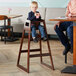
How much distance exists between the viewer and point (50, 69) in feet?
11.4

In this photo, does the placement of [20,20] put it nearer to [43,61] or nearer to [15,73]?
[43,61]

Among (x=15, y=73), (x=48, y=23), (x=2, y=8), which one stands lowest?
(x=15, y=73)

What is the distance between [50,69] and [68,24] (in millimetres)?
895

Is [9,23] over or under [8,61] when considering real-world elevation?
Result: over

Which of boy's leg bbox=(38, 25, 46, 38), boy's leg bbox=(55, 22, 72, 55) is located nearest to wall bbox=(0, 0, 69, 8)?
boy's leg bbox=(55, 22, 72, 55)

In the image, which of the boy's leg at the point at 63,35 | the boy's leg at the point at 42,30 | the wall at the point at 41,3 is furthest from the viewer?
the wall at the point at 41,3

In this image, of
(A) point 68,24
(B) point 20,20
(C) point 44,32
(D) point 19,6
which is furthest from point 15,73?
(D) point 19,6

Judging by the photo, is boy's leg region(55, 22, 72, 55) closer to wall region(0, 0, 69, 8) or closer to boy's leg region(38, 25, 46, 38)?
boy's leg region(38, 25, 46, 38)

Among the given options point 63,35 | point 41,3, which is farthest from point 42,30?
point 41,3

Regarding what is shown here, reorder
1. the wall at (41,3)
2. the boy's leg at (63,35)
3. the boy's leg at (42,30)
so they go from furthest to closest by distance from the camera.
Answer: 1. the wall at (41,3)
2. the boy's leg at (63,35)
3. the boy's leg at (42,30)

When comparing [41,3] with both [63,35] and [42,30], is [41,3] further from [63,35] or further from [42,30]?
[42,30]

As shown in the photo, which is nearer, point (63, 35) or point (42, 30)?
point (42, 30)

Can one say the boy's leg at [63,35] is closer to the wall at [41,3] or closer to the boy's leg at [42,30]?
the boy's leg at [42,30]

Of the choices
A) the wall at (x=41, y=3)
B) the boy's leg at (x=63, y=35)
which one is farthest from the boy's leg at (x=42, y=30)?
the wall at (x=41, y=3)
